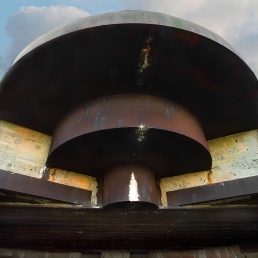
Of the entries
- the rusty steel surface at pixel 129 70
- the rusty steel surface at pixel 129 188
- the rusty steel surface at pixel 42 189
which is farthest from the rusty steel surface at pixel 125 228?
the rusty steel surface at pixel 129 70

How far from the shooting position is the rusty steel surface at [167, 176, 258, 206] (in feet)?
12.5

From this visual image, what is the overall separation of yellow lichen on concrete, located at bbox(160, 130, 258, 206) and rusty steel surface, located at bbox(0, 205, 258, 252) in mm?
415

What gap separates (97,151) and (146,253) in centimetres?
227

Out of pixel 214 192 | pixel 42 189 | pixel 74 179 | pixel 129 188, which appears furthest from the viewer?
pixel 74 179

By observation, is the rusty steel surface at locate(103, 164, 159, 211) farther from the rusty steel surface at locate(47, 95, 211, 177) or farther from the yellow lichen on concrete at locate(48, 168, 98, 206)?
the yellow lichen on concrete at locate(48, 168, 98, 206)

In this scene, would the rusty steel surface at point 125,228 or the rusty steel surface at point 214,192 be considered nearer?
the rusty steel surface at point 214,192

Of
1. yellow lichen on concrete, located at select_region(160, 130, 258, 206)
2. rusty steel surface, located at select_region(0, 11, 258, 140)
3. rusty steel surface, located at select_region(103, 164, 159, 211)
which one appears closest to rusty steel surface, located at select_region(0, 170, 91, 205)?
rusty steel surface, located at select_region(103, 164, 159, 211)

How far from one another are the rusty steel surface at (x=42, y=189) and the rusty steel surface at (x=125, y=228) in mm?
165

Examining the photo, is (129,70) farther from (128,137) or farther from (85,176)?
(85,176)

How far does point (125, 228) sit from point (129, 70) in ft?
7.67

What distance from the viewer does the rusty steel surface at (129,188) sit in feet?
11.8

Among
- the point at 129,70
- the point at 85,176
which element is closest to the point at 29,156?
the point at 85,176

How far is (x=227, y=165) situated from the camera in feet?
14.0

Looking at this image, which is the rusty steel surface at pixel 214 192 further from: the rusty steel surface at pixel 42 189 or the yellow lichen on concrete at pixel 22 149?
the yellow lichen on concrete at pixel 22 149
